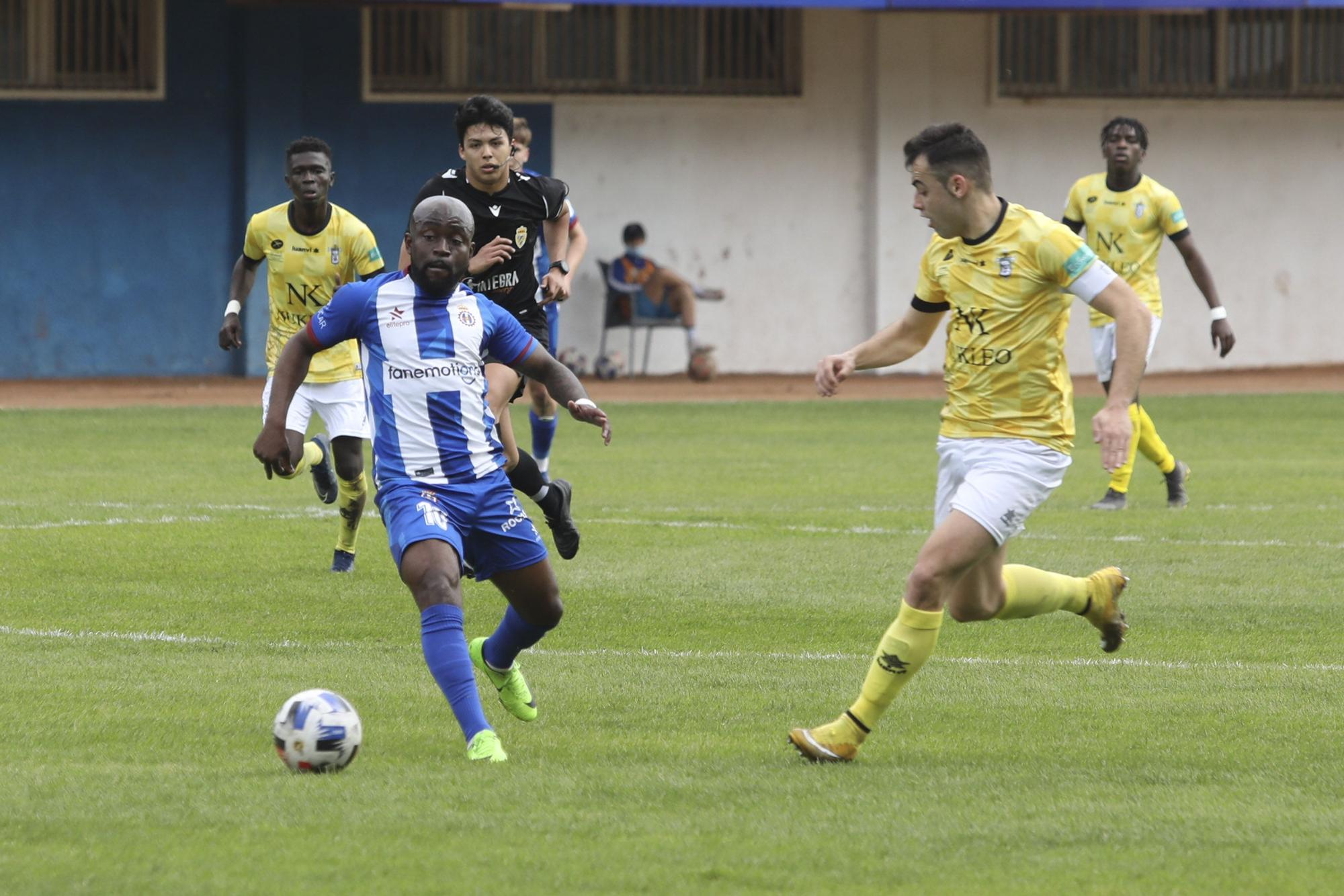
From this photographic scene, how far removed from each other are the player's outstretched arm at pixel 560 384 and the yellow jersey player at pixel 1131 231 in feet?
23.0

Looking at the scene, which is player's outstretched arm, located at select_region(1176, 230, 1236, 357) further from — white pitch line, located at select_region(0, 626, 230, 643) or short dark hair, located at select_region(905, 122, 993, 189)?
white pitch line, located at select_region(0, 626, 230, 643)

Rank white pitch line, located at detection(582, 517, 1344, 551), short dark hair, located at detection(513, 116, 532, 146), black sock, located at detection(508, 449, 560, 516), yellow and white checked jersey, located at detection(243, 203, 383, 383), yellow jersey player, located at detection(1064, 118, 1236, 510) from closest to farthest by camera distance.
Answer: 1. black sock, located at detection(508, 449, 560, 516)
2. yellow and white checked jersey, located at detection(243, 203, 383, 383)
3. white pitch line, located at detection(582, 517, 1344, 551)
4. short dark hair, located at detection(513, 116, 532, 146)
5. yellow jersey player, located at detection(1064, 118, 1236, 510)

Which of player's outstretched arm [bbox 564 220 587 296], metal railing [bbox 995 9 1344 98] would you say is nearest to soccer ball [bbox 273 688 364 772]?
player's outstretched arm [bbox 564 220 587 296]

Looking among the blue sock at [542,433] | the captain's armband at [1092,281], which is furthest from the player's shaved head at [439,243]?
the blue sock at [542,433]

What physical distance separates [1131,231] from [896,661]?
25.4ft

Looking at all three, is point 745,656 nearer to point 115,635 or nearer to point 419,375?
point 419,375

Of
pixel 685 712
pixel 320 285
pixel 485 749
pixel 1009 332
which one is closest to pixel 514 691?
pixel 685 712

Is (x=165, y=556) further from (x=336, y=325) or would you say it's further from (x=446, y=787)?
(x=446, y=787)

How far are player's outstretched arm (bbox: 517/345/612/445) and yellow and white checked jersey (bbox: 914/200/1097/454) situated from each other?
1152 mm

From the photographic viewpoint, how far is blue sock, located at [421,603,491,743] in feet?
18.9

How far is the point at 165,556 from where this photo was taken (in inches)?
409

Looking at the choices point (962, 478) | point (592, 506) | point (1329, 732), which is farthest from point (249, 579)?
point (1329, 732)

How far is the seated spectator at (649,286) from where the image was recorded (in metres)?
24.5

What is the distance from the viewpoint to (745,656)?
25.6ft
